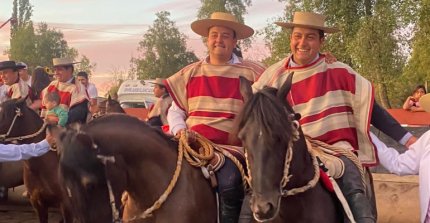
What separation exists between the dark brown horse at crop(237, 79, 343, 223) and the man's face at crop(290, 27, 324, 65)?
947 millimetres

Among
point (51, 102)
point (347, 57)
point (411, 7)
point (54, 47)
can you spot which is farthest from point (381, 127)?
point (54, 47)

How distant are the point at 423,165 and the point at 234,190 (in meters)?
1.49

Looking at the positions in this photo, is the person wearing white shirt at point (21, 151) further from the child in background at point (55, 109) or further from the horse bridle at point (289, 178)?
the child in background at point (55, 109)

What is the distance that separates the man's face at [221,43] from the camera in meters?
5.35

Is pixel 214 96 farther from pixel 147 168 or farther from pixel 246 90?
pixel 246 90

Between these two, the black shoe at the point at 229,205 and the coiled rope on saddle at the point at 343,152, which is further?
the black shoe at the point at 229,205

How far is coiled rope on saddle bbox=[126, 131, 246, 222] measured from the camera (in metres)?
4.43

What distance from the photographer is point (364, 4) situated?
1167 inches

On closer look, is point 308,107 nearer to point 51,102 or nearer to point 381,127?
point 381,127

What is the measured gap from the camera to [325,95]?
467cm

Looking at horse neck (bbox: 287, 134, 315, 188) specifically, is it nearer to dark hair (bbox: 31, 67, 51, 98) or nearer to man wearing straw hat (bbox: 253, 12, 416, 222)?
man wearing straw hat (bbox: 253, 12, 416, 222)

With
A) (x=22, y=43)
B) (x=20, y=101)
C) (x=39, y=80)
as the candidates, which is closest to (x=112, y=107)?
(x=39, y=80)

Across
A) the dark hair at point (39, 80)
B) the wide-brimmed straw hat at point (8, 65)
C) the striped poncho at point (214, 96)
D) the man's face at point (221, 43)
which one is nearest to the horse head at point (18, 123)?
the wide-brimmed straw hat at point (8, 65)

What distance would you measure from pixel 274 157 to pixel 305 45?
58.2 inches
